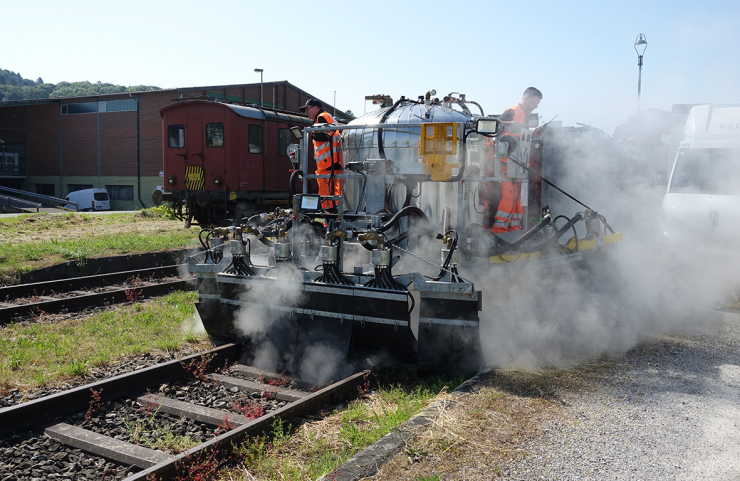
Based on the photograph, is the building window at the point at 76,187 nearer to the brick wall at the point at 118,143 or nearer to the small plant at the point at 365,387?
the brick wall at the point at 118,143

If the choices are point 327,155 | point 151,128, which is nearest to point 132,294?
point 327,155

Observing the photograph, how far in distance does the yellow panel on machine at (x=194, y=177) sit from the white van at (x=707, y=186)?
11.8 metres

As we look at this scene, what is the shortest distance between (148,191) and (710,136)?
3370cm

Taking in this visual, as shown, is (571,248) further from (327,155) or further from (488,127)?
(327,155)

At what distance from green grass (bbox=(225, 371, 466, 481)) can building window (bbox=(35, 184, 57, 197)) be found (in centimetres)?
4223

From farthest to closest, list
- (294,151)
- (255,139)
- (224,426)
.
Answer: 1. (255,139)
2. (294,151)
3. (224,426)

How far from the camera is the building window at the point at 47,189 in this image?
132ft

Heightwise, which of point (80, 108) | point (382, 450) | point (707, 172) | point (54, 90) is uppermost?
point (54, 90)

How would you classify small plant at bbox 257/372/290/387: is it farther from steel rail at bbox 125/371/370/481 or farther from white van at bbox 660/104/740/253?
white van at bbox 660/104/740/253

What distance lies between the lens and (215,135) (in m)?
15.7

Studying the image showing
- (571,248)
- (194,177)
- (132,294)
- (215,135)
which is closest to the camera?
(571,248)

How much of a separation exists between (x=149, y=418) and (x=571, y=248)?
18.1 ft

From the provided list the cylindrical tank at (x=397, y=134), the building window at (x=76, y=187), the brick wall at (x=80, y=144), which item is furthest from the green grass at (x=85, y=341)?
the building window at (x=76, y=187)

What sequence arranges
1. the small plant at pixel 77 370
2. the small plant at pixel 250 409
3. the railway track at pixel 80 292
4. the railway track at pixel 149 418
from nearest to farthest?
the railway track at pixel 149 418 → the small plant at pixel 250 409 → the small plant at pixel 77 370 → the railway track at pixel 80 292
